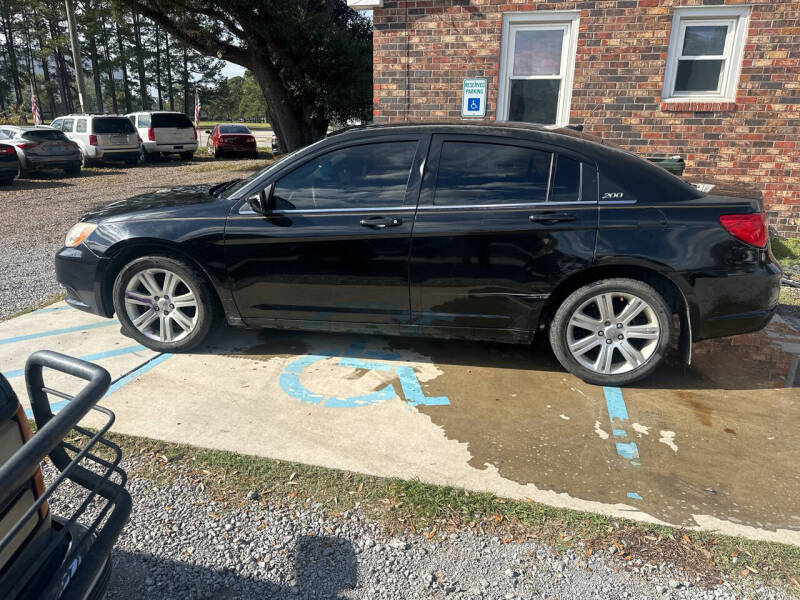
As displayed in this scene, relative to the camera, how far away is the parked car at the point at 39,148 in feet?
51.6

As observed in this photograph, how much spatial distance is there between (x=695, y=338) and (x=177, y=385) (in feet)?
11.1

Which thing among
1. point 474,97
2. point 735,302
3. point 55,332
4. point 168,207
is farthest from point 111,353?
point 474,97

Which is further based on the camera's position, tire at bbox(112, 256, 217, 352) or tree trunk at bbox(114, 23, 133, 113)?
tree trunk at bbox(114, 23, 133, 113)

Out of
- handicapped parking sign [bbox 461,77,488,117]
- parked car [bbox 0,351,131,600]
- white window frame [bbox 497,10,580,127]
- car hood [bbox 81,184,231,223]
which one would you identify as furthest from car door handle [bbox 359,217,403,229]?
white window frame [bbox 497,10,580,127]

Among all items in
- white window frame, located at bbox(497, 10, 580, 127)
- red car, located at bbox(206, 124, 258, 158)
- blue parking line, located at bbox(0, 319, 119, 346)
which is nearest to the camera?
blue parking line, located at bbox(0, 319, 119, 346)

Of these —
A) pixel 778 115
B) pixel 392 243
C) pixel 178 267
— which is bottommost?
pixel 178 267

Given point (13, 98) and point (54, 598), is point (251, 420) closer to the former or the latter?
point (54, 598)

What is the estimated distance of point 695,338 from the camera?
3678 mm

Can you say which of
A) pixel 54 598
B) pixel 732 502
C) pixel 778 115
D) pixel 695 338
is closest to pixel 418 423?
pixel 732 502

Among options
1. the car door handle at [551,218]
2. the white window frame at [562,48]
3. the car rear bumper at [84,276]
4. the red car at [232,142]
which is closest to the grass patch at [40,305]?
the car rear bumper at [84,276]

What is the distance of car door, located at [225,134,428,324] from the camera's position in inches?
149

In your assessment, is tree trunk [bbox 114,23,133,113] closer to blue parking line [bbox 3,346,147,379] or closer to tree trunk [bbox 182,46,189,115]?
tree trunk [bbox 182,46,189,115]

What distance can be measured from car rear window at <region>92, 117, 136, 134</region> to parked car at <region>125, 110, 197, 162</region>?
3.53 feet

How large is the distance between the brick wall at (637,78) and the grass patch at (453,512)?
6.00m
